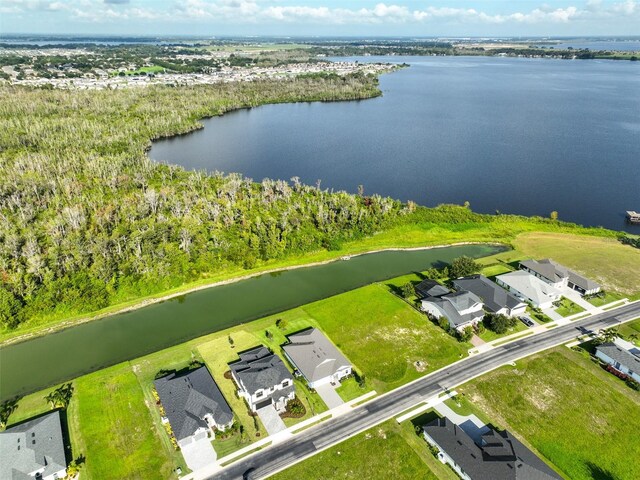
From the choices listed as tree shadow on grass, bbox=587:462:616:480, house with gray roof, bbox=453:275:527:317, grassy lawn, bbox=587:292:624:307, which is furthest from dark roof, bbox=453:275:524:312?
tree shadow on grass, bbox=587:462:616:480

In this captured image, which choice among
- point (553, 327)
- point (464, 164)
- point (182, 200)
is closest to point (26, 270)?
point (182, 200)

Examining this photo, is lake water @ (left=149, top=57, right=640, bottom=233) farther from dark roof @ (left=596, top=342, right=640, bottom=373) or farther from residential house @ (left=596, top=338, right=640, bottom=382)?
dark roof @ (left=596, top=342, right=640, bottom=373)

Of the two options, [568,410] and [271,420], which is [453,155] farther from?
[271,420]

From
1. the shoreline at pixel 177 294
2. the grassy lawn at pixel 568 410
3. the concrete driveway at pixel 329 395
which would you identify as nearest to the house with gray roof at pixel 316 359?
the concrete driveway at pixel 329 395

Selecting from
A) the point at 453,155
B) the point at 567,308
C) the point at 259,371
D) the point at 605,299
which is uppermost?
the point at 453,155

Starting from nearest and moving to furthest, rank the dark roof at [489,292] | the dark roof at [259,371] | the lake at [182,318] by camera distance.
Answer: the dark roof at [259,371], the lake at [182,318], the dark roof at [489,292]

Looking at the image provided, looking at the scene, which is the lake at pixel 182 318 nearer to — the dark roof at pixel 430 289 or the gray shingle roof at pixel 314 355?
the dark roof at pixel 430 289

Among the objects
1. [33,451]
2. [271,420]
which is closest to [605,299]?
[271,420]
